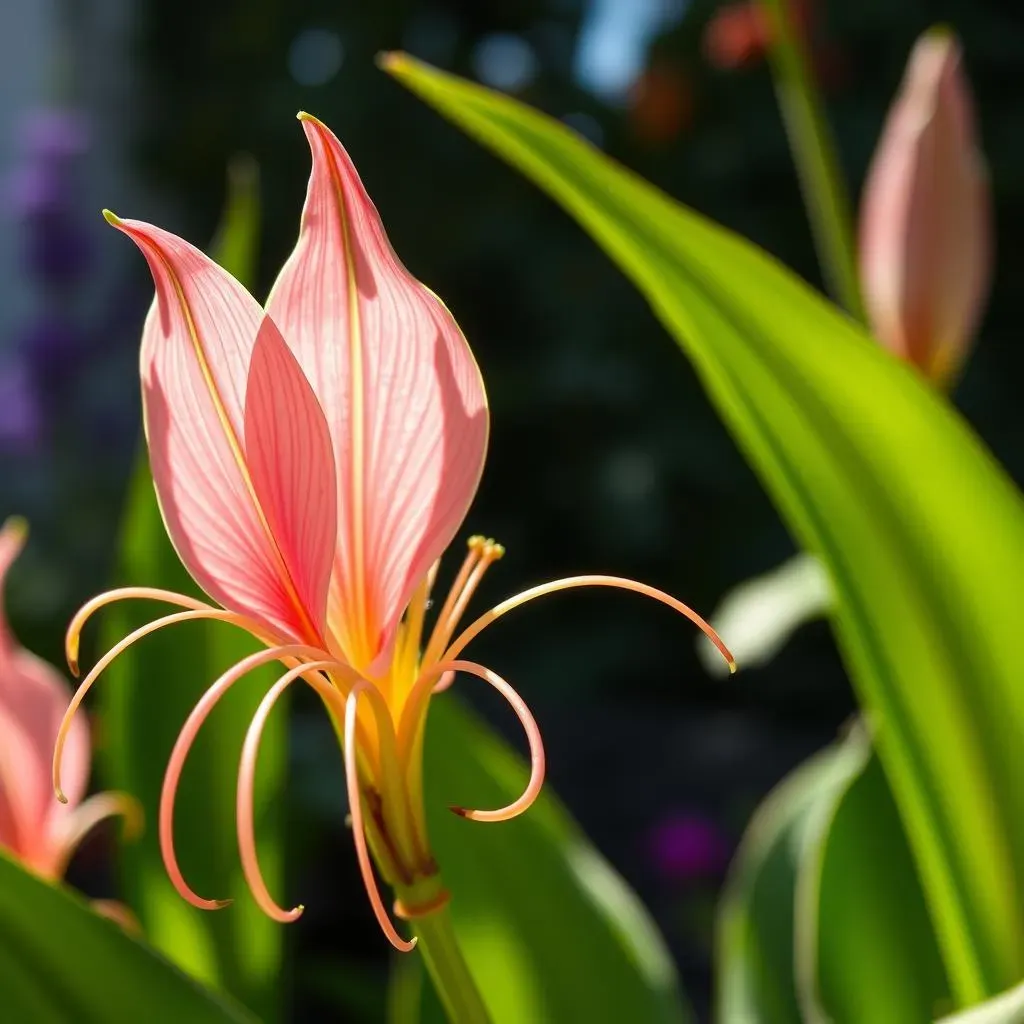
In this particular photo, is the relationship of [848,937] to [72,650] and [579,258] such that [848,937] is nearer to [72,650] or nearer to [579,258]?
[72,650]

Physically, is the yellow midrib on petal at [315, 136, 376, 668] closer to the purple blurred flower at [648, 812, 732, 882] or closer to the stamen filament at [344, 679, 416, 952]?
the stamen filament at [344, 679, 416, 952]

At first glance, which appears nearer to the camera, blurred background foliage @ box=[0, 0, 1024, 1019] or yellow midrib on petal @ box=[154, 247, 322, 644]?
yellow midrib on petal @ box=[154, 247, 322, 644]

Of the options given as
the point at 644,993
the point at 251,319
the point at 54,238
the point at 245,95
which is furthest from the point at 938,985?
the point at 245,95

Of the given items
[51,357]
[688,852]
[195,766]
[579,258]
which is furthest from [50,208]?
[195,766]

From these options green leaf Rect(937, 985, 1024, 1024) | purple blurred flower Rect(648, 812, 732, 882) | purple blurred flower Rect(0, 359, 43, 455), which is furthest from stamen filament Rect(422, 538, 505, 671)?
purple blurred flower Rect(0, 359, 43, 455)

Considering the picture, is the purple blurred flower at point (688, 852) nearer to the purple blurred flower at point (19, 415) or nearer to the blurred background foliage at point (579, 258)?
the blurred background foliage at point (579, 258)

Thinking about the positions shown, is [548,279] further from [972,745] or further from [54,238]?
[972,745]

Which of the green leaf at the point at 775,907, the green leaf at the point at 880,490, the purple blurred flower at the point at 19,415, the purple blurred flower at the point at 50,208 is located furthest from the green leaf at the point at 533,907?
the purple blurred flower at the point at 50,208
